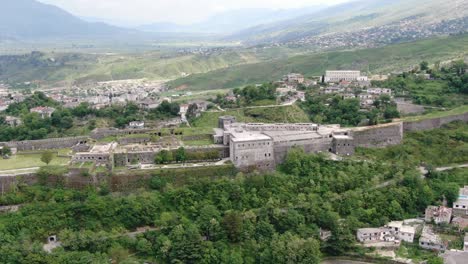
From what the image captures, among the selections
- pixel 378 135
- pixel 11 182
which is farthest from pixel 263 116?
pixel 11 182

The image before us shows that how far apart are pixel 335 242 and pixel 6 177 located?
64.3ft

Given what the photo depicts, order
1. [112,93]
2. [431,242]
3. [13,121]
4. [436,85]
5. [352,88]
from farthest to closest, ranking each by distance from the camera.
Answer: [112,93] → [352,88] → [13,121] → [436,85] → [431,242]

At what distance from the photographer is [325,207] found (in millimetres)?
27469

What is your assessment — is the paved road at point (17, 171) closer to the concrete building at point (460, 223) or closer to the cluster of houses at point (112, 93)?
the cluster of houses at point (112, 93)

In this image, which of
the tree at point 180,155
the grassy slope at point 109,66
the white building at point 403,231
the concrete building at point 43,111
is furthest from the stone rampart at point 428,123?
the grassy slope at point 109,66

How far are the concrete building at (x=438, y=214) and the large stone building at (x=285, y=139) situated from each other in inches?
275

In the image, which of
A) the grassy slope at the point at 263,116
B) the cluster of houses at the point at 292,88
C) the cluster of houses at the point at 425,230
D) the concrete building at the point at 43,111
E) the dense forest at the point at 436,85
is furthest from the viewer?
the concrete building at the point at 43,111

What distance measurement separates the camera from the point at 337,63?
247ft

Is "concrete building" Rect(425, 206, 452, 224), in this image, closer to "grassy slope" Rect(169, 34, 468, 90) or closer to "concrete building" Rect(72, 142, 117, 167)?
"concrete building" Rect(72, 142, 117, 167)

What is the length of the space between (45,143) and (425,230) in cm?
2646

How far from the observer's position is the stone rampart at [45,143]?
33.5 m

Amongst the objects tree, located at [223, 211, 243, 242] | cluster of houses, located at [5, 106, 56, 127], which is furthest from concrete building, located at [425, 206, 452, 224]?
cluster of houses, located at [5, 106, 56, 127]

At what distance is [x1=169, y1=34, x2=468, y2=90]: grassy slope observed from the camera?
68.9 m

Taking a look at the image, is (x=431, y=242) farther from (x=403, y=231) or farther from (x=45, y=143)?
(x=45, y=143)
